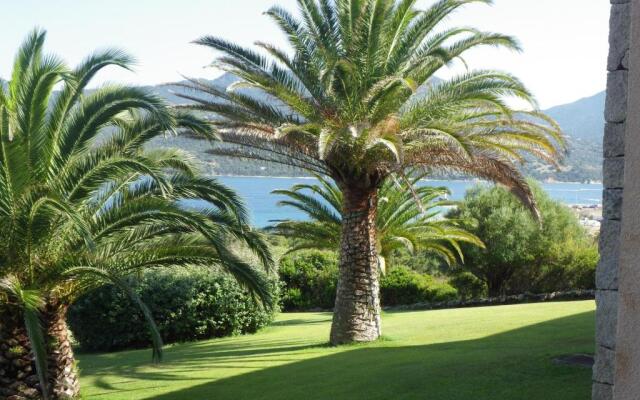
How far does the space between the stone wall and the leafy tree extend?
22.6 m

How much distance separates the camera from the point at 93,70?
10.0 metres

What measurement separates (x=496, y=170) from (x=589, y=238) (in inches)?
818

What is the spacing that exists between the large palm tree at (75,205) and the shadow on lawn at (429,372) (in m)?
1.40

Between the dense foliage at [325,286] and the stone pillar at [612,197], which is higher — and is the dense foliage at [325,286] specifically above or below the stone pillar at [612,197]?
below

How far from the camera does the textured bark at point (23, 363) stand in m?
10.1

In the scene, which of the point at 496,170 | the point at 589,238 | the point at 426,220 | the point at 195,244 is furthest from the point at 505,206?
the point at 195,244

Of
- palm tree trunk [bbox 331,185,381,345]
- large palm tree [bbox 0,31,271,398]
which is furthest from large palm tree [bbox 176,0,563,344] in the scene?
large palm tree [bbox 0,31,271,398]

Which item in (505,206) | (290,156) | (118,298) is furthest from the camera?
(505,206)

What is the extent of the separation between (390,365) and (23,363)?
15.9 ft

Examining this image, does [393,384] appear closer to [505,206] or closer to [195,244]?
[195,244]

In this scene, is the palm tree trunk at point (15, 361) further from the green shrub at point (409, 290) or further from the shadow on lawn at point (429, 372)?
the green shrub at point (409, 290)

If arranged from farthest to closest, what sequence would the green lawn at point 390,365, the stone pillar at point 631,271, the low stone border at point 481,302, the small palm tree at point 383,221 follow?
1. the low stone border at point 481,302
2. the small palm tree at point 383,221
3. the green lawn at point 390,365
4. the stone pillar at point 631,271

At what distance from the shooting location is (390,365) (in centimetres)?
1063

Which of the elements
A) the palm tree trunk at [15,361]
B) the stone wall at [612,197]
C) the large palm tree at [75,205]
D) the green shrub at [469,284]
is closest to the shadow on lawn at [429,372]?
the large palm tree at [75,205]
